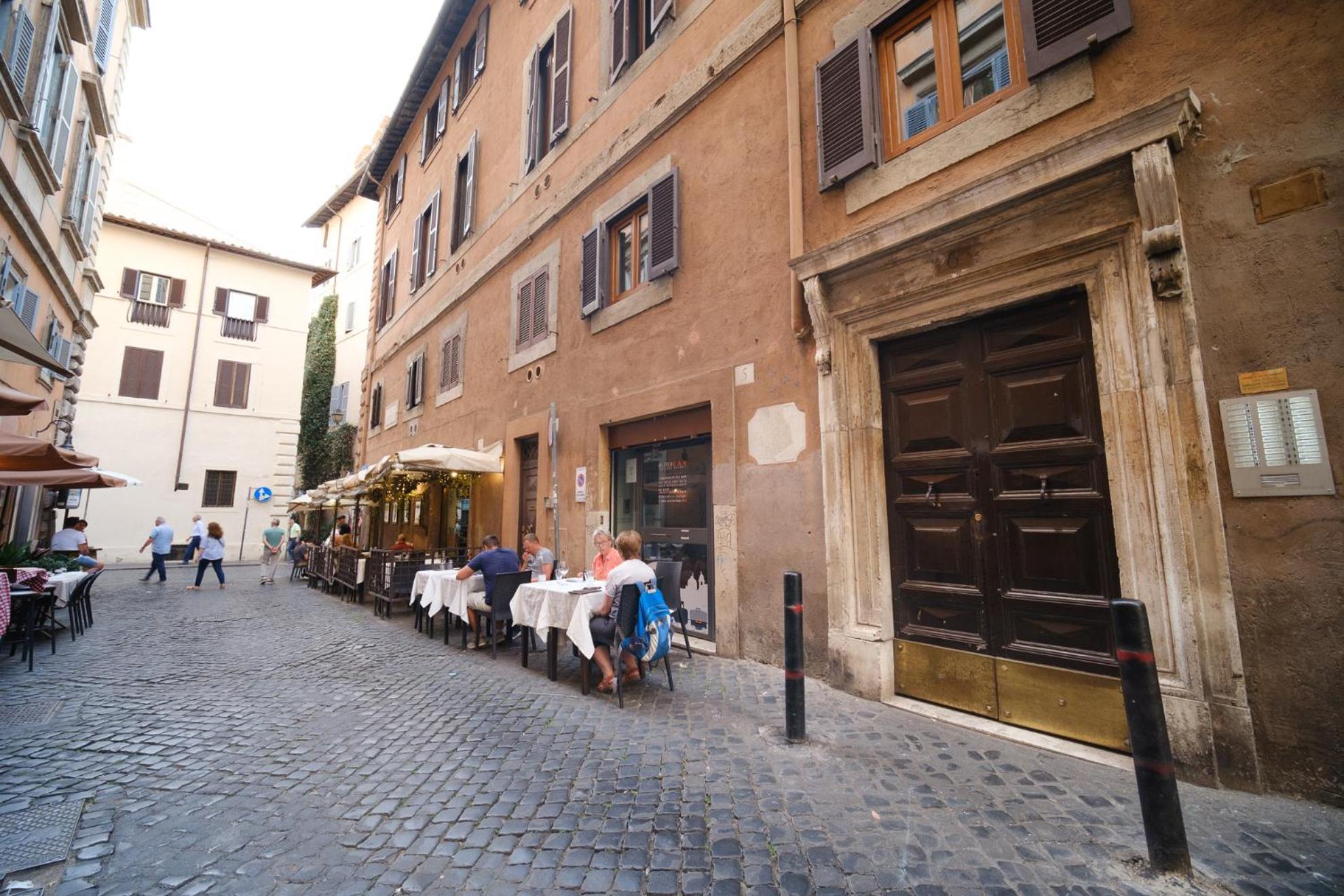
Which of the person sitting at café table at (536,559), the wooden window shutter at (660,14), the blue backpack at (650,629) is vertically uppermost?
the wooden window shutter at (660,14)

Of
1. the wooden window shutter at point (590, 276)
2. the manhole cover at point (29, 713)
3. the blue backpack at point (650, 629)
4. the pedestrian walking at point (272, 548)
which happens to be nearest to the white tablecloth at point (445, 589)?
the blue backpack at point (650, 629)

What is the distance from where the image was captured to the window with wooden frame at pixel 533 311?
9.70 metres

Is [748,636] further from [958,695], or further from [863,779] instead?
[863,779]

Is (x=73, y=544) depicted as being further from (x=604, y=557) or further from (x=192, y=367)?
(x=192, y=367)

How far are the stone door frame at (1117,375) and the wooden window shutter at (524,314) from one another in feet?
21.3

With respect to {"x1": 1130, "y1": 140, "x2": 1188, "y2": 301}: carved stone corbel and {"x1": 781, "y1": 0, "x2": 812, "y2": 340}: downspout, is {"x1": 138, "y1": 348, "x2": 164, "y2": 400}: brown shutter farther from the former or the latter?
{"x1": 1130, "y1": 140, "x2": 1188, "y2": 301}: carved stone corbel

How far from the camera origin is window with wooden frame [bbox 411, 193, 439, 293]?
14844 millimetres

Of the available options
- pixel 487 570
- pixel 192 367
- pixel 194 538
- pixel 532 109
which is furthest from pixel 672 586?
pixel 192 367

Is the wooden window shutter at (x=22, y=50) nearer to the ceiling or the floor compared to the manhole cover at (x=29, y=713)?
nearer to the ceiling

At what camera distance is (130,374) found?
69.5 ft

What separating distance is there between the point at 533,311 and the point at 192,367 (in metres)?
20.0

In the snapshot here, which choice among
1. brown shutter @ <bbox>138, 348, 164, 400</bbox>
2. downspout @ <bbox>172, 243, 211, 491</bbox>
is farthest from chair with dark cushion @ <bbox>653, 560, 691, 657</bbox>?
brown shutter @ <bbox>138, 348, 164, 400</bbox>

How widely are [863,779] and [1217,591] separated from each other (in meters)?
2.16

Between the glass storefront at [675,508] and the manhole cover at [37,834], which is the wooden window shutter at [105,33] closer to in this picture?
the glass storefront at [675,508]
